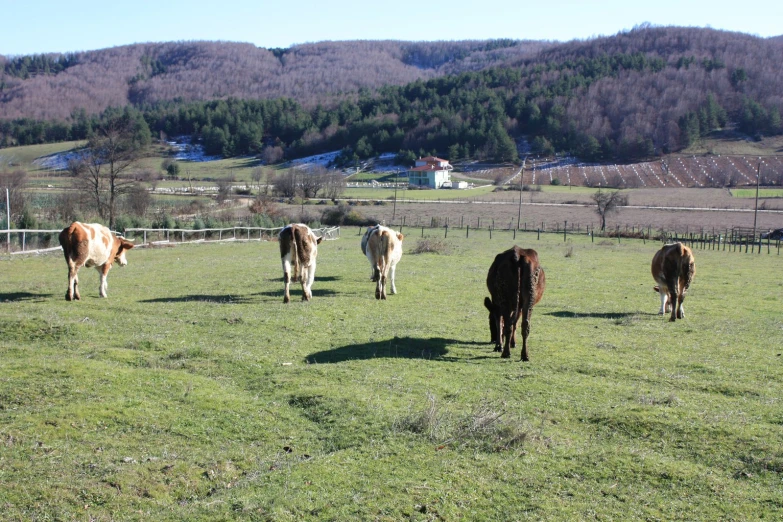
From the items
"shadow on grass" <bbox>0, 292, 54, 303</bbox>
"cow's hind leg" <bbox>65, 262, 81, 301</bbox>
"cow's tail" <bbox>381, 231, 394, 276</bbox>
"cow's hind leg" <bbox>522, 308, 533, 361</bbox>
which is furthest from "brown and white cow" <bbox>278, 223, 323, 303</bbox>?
"cow's hind leg" <bbox>522, 308, 533, 361</bbox>

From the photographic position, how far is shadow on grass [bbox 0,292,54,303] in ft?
52.1

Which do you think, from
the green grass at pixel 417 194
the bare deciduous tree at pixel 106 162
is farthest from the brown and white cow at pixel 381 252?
the green grass at pixel 417 194

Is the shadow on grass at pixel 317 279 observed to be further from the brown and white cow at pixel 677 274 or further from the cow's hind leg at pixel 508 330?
the brown and white cow at pixel 677 274

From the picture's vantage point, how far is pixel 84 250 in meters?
16.5

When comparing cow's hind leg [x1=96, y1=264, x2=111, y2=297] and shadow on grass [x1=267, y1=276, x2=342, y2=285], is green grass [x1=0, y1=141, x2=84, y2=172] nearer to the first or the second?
shadow on grass [x1=267, y1=276, x2=342, y2=285]

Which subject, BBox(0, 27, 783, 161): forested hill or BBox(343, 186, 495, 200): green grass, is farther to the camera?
BBox(0, 27, 783, 161): forested hill

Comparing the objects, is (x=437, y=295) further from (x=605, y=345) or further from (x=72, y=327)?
(x=72, y=327)

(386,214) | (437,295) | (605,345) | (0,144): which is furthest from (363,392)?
(0,144)

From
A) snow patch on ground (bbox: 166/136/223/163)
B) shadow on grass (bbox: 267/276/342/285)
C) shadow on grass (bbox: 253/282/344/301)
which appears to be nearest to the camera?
shadow on grass (bbox: 253/282/344/301)

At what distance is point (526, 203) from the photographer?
86938mm

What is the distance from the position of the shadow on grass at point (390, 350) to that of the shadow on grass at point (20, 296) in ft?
26.6

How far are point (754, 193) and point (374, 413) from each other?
339ft

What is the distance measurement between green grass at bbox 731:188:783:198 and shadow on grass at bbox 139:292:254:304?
9280cm

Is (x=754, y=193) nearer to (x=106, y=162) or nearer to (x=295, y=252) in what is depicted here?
(x=106, y=162)
